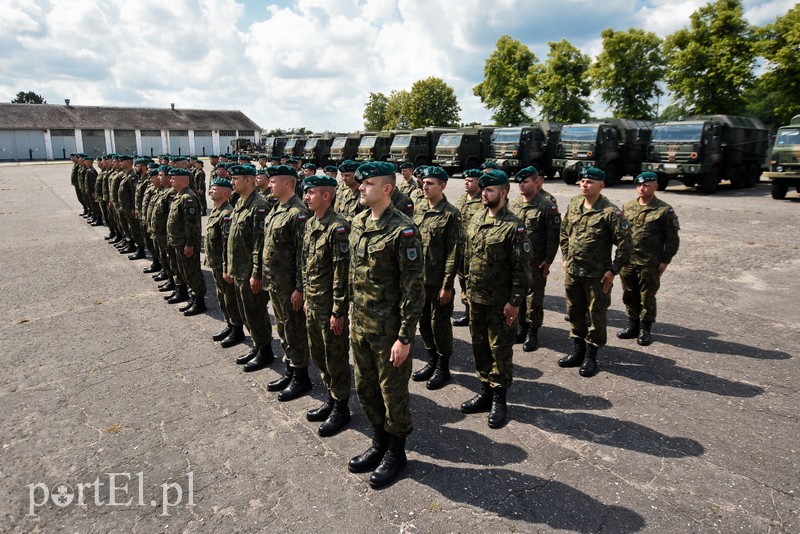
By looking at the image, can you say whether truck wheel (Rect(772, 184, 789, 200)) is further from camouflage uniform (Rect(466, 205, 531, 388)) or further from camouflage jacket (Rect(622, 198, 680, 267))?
camouflage uniform (Rect(466, 205, 531, 388))

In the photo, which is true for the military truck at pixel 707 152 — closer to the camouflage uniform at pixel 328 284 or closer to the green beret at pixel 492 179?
the green beret at pixel 492 179

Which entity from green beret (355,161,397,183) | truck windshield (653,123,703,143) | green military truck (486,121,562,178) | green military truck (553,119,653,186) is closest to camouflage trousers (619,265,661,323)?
green beret (355,161,397,183)

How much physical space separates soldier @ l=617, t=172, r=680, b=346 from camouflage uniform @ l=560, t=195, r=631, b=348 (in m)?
0.87

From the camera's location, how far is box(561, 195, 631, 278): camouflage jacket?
14.8 feet

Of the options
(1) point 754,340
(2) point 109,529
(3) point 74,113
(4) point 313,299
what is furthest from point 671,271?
(3) point 74,113

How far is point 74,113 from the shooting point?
5150 centimetres

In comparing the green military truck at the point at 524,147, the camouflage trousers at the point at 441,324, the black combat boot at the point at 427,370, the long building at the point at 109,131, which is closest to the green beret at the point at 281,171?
the camouflage trousers at the point at 441,324

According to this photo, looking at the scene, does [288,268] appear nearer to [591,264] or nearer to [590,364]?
[591,264]

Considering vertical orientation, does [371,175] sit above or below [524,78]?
below

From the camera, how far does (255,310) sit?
15.7ft

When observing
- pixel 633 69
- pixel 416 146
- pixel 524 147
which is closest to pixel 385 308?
pixel 524 147

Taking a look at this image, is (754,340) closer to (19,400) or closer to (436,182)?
(436,182)

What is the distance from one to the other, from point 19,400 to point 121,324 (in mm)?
1911

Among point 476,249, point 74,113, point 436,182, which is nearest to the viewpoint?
point 476,249
